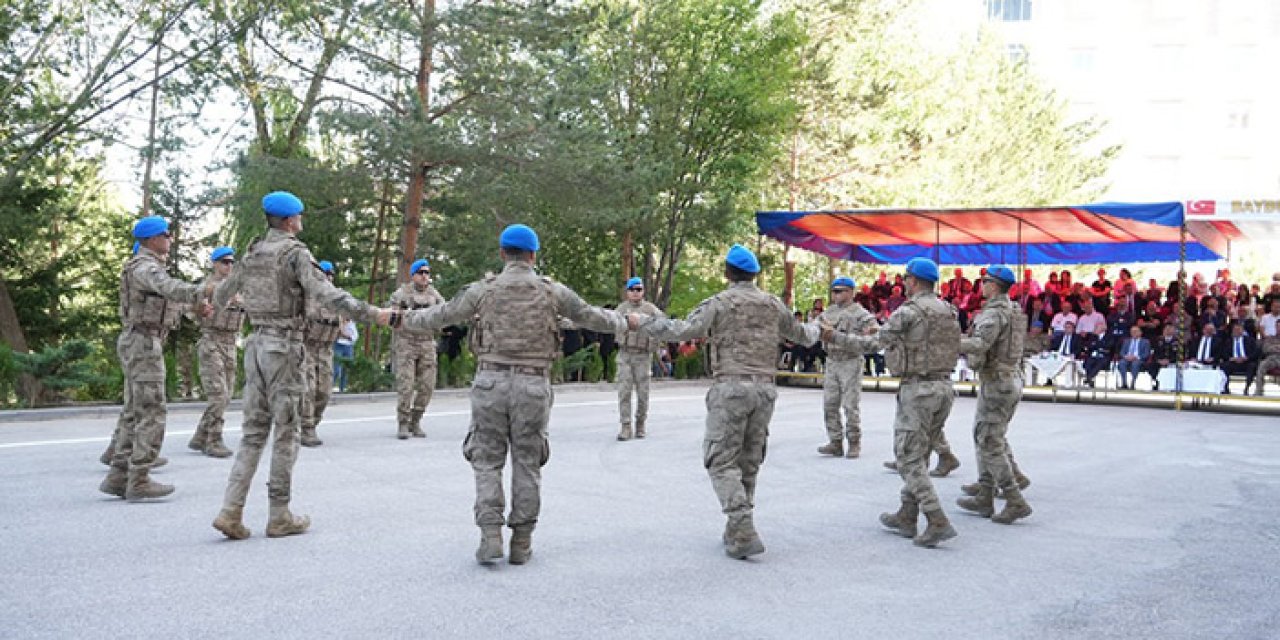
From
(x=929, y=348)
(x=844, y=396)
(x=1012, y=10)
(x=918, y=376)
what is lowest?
(x=844, y=396)

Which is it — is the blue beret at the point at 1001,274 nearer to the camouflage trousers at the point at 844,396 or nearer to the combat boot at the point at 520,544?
the camouflage trousers at the point at 844,396

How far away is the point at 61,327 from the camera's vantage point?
20.5m

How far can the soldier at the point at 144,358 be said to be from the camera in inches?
320

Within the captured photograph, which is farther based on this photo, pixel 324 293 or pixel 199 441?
pixel 199 441

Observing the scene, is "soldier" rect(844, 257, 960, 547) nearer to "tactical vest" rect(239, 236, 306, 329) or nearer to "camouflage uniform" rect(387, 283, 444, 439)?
"tactical vest" rect(239, 236, 306, 329)

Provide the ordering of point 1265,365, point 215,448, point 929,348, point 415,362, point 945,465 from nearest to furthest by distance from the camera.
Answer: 1. point 929,348
2. point 215,448
3. point 945,465
4. point 415,362
5. point 1265,365

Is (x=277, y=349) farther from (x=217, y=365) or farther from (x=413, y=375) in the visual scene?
(x=413, y=375)

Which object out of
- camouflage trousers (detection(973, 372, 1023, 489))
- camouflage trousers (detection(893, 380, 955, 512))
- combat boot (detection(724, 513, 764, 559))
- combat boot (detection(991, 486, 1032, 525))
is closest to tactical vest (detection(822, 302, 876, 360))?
camouflage trousers (detection(973, 372, 1023, 489))

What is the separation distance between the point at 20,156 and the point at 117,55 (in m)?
2.80

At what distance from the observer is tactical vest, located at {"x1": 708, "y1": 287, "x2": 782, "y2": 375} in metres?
7.12

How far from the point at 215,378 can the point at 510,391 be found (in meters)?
5.83

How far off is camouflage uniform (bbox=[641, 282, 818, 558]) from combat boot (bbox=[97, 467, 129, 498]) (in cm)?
457

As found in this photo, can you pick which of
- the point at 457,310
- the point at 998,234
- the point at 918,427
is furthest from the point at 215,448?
the point at 998,234

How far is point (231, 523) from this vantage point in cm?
681
